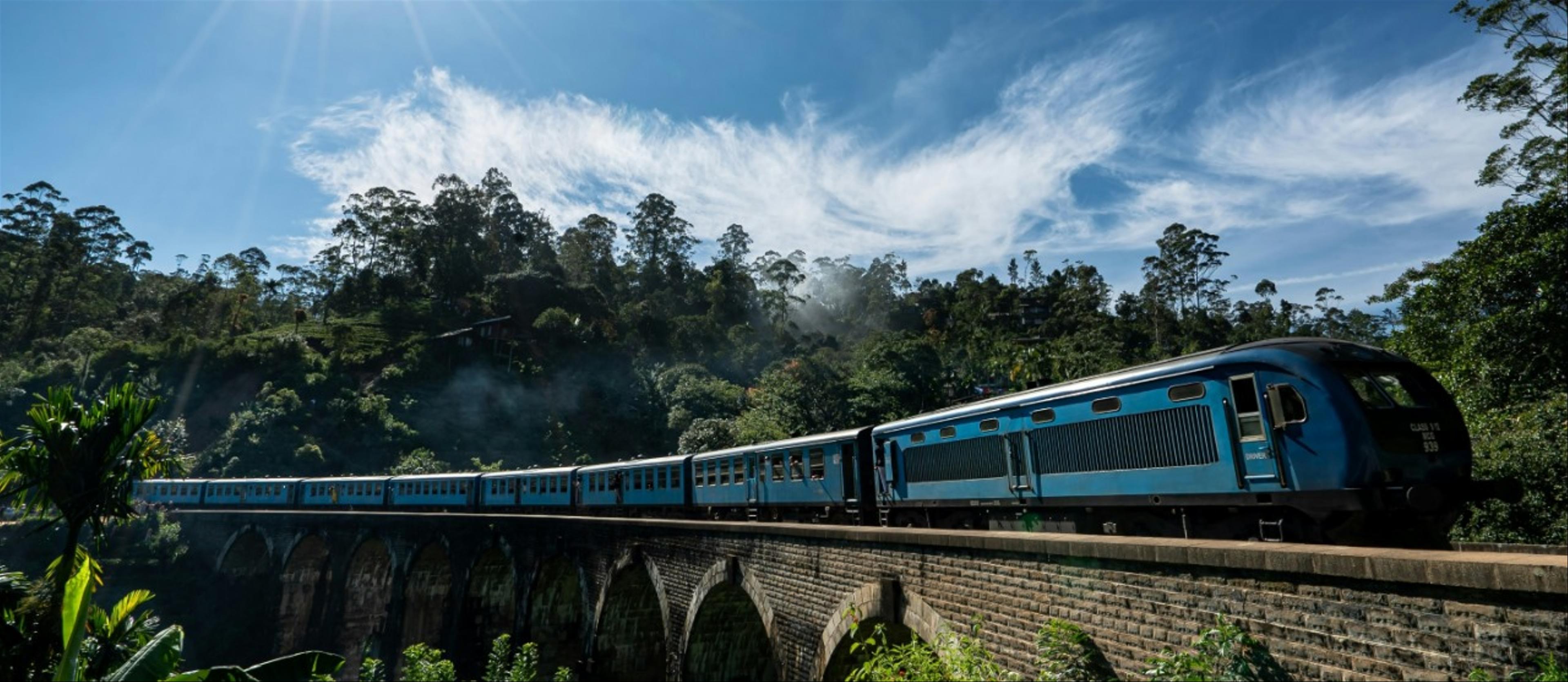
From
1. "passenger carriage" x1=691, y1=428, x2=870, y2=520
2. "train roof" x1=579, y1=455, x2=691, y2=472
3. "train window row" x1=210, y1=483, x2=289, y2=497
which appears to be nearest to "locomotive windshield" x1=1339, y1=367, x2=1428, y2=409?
"passenger carriage" x1=691, y1=428, x2=870, y2=520

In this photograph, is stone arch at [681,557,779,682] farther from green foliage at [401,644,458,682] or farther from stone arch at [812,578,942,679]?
green foliage at [401,644,458,682]

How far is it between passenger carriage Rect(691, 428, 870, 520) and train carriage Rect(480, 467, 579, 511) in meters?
8.02

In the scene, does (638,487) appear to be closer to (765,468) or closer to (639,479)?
(639,479)

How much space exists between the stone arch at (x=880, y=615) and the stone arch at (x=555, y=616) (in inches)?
522

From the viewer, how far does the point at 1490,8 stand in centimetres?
2434

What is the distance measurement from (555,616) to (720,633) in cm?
995

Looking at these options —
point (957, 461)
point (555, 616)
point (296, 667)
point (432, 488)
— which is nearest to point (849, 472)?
point (957, 461)

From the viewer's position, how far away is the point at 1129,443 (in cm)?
888

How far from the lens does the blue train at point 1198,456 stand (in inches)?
276

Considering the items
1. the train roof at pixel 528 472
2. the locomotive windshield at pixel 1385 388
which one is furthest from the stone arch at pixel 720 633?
the locomotive windshield at pixel 1385 388

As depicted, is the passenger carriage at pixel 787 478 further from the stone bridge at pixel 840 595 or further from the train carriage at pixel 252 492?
the train carriage at pixel 252 492

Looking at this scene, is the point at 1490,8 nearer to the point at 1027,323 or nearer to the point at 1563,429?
the point at 1563,429

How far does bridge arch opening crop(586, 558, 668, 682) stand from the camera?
20.0m

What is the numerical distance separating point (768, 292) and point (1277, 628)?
89895mm
